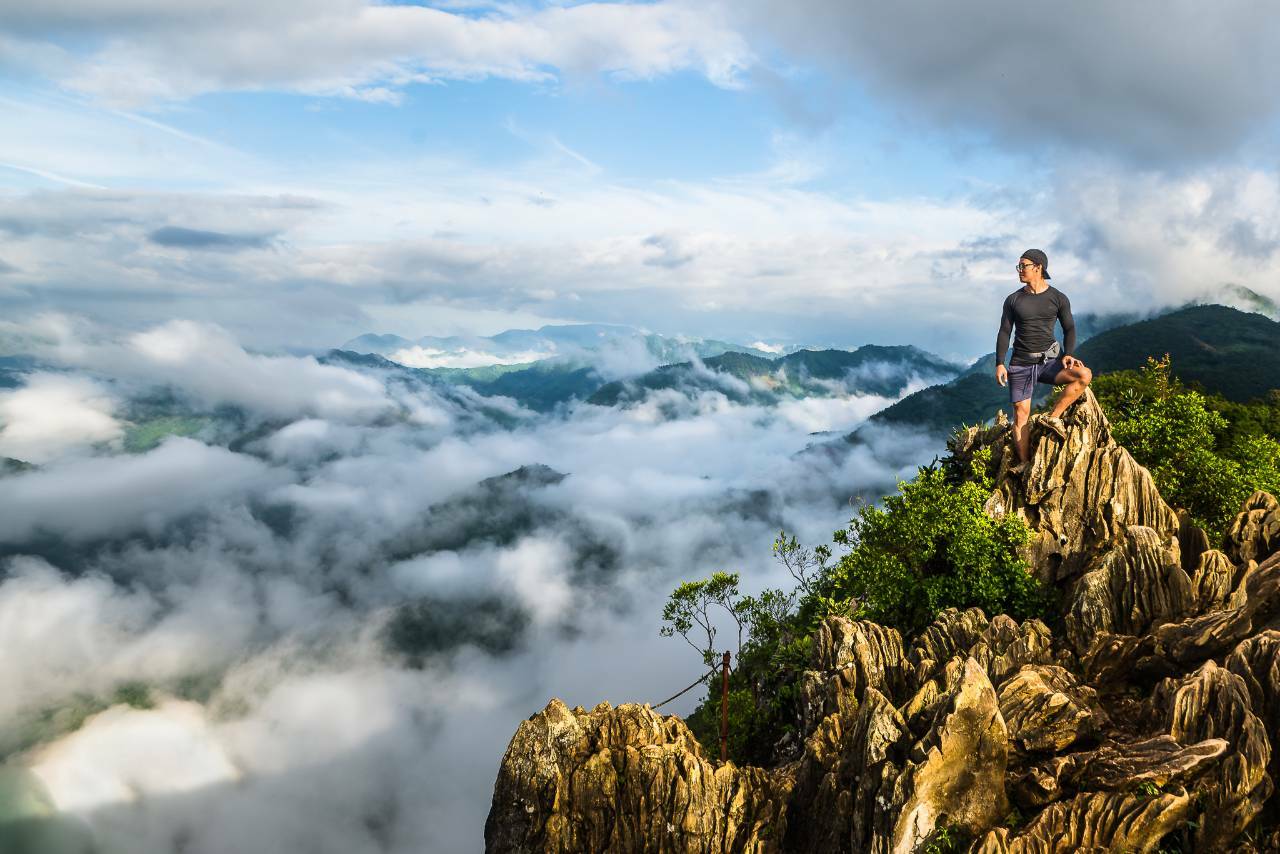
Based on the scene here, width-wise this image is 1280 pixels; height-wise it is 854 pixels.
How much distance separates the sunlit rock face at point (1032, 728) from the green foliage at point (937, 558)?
4.53ft

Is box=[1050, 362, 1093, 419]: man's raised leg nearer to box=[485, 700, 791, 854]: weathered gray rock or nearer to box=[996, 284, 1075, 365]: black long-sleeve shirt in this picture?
box=[996, 284, 1075, 365]: black long-sleeve shirt

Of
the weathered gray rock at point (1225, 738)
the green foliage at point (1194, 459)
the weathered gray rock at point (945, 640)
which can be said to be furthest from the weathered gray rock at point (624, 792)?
the green foliage at point (1194, 459)

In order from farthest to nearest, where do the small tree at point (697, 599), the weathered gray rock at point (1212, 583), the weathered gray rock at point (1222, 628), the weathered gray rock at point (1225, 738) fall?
the small tree at point (697, 599), the weathered gray rock at point (1212, 583), the weathered gray rock at point (1222, 628), the weathered gray rock at point (1225, 738)

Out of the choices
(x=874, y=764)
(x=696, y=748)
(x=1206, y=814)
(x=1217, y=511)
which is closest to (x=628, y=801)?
(x=696, y=748)

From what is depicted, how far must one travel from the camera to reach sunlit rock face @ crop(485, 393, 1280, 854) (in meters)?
16.0

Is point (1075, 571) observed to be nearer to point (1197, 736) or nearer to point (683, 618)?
point (1197, 736)

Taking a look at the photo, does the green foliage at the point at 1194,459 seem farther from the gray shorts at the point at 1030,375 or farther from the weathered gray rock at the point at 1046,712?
the weathered gray rock at the point at 1046,712

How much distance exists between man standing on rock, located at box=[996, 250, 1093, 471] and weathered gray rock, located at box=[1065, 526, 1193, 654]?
637 cm

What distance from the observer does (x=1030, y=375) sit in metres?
25.8

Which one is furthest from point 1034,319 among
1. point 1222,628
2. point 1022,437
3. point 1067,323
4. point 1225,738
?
point 1225,738

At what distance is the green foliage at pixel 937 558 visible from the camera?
30.3 m

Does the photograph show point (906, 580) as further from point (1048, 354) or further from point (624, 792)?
point (624, 792)

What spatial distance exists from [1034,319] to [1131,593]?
10.4 m

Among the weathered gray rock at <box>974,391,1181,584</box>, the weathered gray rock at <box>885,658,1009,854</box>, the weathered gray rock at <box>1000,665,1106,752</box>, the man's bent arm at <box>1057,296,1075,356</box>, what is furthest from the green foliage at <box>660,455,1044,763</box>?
the weathered gray rock at <box>885,658,1009,854</box>
